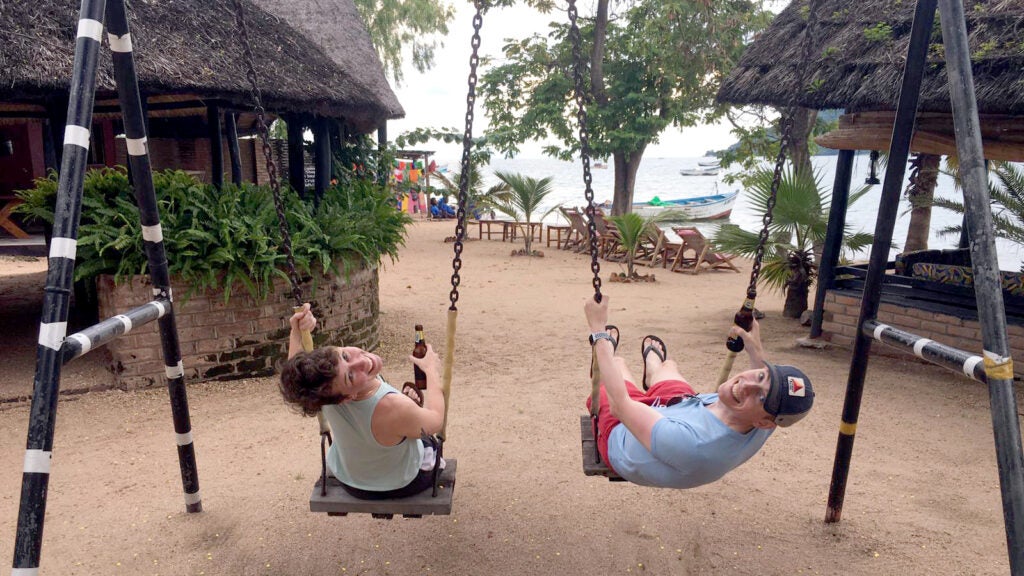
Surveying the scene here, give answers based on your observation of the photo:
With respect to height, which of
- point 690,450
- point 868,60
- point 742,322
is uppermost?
point 868,60

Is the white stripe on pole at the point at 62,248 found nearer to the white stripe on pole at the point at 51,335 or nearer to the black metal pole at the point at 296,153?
the white stripe on pole at the point at 51,335

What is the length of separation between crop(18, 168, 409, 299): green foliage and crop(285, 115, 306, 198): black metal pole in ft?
9.32

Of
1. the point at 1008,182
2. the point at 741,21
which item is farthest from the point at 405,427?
the point at 741,21

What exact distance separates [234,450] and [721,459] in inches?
149

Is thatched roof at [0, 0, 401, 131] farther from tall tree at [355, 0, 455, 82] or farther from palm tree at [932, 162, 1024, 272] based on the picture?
tall tree at [355, 0, 455, 82]

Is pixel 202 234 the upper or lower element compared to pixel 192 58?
lower

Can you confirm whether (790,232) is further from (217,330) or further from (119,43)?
(119,43)

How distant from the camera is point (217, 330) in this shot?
647 centimetres

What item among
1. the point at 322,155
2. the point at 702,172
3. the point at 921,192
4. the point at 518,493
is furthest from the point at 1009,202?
the point at 702,172

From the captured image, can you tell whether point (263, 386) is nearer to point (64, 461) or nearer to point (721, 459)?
point (64, 461)

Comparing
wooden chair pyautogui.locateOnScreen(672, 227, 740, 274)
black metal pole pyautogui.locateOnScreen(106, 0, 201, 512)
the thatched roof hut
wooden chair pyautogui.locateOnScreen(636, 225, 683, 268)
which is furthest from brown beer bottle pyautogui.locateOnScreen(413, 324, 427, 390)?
wooden chair pyautogui.locateOnScreen(636, 225, 683, 268)

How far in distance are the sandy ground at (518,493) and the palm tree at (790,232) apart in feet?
6.64

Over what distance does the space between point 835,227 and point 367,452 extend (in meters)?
7.02

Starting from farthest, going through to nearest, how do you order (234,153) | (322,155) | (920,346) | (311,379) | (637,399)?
1. (234,153)
2. (322,155)
3. (637,399)
4. (920,346)
5. (311,379)
